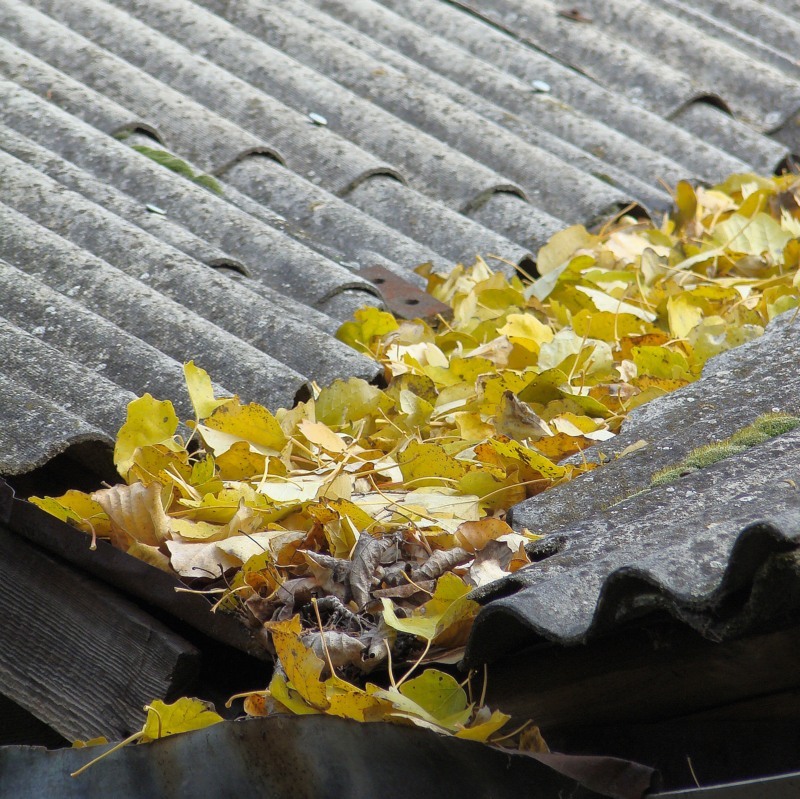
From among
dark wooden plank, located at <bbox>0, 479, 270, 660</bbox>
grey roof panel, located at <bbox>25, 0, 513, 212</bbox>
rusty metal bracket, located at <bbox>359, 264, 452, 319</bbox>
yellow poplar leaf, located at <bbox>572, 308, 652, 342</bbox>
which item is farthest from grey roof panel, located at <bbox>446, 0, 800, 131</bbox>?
dark wooden plank, located at <bbox>0, 479, 270, 660</bbox>

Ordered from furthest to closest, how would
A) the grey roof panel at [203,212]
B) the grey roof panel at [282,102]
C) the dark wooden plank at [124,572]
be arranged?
1. the grey roof panel at [282,102]
2. the grey roof panel at [203,212]
3. the dark wooden plank at [124,572]

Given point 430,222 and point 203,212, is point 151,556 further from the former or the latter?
point 430,222

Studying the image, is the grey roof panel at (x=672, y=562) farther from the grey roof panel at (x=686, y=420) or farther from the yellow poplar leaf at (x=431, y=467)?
the yellow poplar leaf at (x=431, y=467)

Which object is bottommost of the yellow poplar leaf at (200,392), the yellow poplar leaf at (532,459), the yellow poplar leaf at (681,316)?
the yellow poplar leaf at (200,392)

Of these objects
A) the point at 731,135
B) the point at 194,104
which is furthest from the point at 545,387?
the point at 731,135

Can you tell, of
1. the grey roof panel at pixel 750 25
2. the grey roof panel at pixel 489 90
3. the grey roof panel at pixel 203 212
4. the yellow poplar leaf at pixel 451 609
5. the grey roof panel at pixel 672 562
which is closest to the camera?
the grey roof panel at pixel 672 562

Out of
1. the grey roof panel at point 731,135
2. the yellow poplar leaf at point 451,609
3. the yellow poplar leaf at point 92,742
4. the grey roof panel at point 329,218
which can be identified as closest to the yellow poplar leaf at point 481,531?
the yellow poplar leaf at point 451,609
